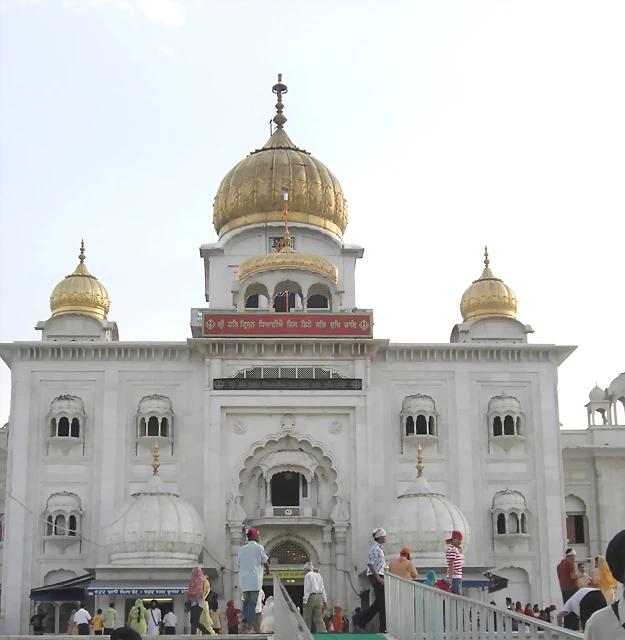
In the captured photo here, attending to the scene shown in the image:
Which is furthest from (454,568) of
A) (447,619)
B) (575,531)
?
(575,531)

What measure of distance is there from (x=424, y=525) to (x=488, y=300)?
8123 millimetres

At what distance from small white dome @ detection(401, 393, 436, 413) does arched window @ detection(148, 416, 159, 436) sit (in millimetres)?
6163

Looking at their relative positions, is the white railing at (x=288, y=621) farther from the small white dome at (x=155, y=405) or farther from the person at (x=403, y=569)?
the small white dome at (x=155, y=405)

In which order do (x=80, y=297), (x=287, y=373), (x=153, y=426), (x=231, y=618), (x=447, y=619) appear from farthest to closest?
(x=80, y=297) < (x=287, y=373) < (x=153, y=426) < (x=231, y=618) < (x=447, y=619)

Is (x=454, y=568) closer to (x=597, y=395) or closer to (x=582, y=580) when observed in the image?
(x=582, y=580)

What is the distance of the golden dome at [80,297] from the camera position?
30.2 m

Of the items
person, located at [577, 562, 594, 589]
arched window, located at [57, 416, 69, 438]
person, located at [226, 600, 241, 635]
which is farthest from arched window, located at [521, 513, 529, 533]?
person, located at [577, 562, 594, 589]

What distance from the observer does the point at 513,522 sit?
27.4 metres

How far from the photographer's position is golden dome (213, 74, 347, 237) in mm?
32250

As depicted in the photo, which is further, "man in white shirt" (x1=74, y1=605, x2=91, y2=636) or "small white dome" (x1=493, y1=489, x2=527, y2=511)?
"small white dome" (x1=493, y1=489, x2=527, y2=511)

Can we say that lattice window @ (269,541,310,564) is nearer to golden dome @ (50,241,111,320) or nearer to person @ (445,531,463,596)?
golden dome @ (50,241,111,320)

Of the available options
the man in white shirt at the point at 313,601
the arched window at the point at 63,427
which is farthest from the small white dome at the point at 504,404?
the man in white shirt at the point at 313,601

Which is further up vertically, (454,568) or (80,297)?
(80,297)

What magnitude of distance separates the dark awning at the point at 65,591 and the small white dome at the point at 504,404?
10.7m
